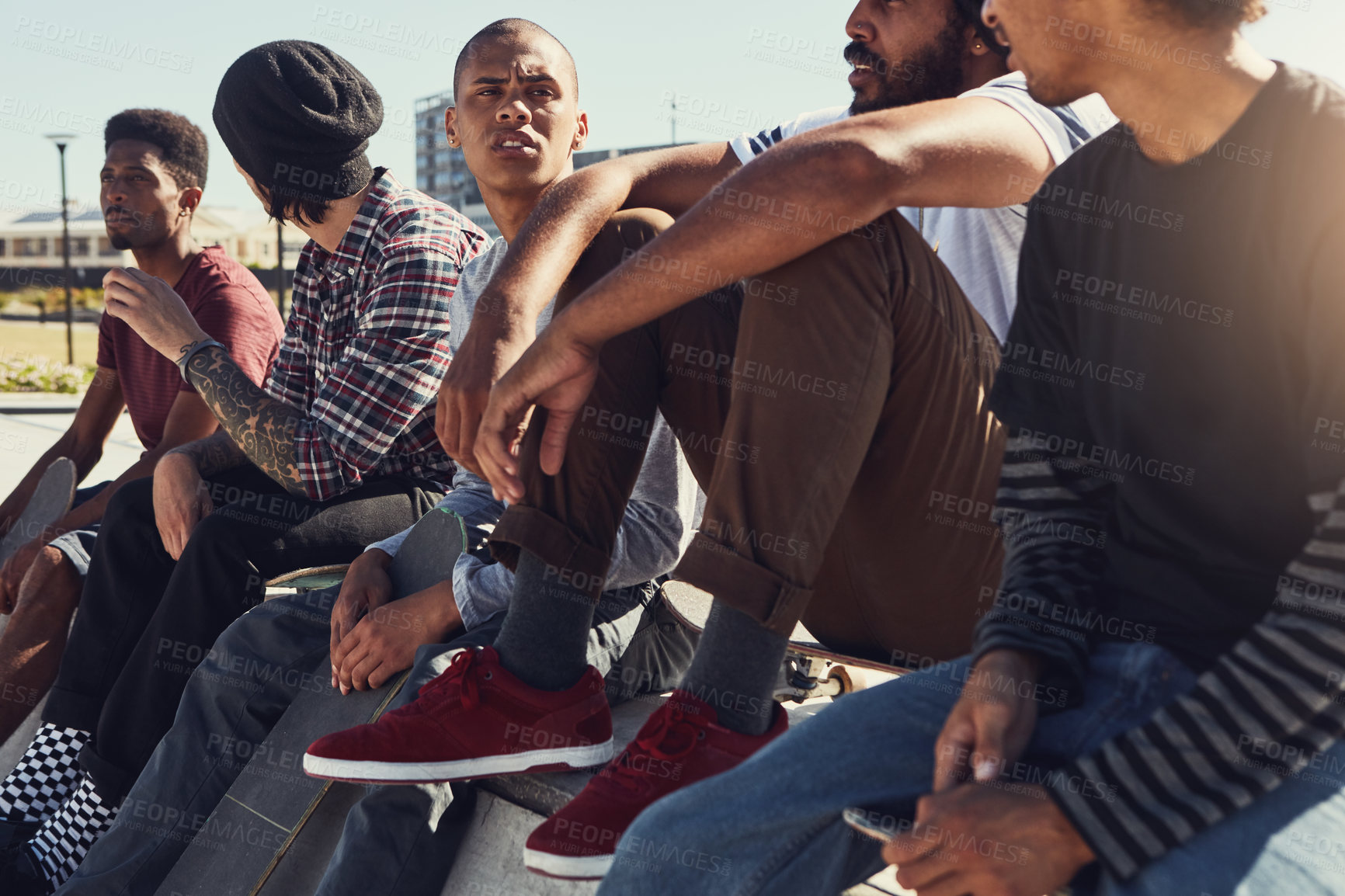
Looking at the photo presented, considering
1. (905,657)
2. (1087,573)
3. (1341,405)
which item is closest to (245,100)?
(905,657)

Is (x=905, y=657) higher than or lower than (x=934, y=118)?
lower

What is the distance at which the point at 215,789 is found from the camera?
2.12 m

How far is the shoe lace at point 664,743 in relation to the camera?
1.39 metres

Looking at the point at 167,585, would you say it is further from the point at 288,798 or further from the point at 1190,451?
the point at 1190,451

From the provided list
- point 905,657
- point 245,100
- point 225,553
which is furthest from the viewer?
point 245,100

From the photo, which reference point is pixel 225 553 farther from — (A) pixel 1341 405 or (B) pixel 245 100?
(A) pixel 1341 405

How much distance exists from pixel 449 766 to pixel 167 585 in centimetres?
124

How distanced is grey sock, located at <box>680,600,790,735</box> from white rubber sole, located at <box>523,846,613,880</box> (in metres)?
0.24

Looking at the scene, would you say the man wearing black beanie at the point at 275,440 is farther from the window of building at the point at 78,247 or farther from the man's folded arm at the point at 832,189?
the window of building at the point at 78,247

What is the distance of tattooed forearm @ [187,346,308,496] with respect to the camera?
2.48m

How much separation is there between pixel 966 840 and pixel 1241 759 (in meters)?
0.26

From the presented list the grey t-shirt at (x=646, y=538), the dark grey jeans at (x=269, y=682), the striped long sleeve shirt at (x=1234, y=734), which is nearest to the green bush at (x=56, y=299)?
the dark grey jeans at (x=269, y=682)

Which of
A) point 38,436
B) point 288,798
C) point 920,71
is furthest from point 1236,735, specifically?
point 38,436

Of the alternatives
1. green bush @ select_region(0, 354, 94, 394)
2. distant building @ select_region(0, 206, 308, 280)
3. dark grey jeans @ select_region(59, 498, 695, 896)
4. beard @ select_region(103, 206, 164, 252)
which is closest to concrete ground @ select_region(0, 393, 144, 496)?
green bush @ select_region(0, 354, 94, 394)
